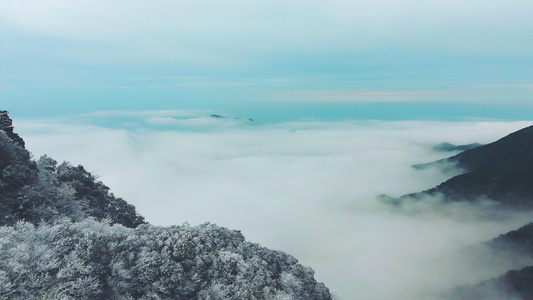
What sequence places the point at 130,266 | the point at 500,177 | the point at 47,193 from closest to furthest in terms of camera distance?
1. the point at 130,266
2. the point at 47,193
3. the point at 500,177

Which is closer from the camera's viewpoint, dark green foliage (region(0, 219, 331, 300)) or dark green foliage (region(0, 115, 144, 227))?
dark green foliage (region(0, 219, 331, 300))

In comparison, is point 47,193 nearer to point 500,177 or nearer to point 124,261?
point 124,261

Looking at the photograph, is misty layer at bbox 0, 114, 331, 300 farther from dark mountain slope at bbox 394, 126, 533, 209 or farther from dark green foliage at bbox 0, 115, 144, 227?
dark mountain slope at bbox 394, 126, 533, 209

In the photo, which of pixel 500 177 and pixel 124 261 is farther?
pixel 500 177

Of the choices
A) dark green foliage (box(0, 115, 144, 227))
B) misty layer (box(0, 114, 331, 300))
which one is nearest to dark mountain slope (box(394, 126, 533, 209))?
misty layer (box(0, 114, 331, 300))

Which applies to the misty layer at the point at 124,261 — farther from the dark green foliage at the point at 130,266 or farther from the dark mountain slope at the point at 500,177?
the dark mountain slope at the point at 500,177

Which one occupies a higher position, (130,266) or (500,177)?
(130,266)

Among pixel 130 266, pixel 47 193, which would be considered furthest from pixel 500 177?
pixel 130 266
